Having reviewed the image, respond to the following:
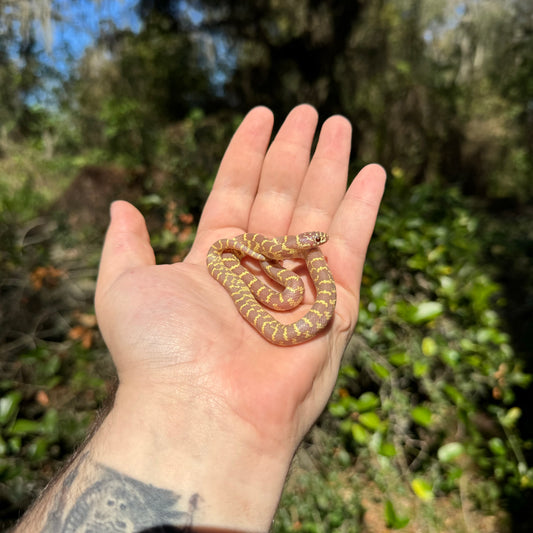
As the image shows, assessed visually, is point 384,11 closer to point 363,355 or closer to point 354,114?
point 354,114

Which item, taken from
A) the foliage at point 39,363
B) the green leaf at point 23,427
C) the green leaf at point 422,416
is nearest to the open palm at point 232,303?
the green leaf at point 422,416

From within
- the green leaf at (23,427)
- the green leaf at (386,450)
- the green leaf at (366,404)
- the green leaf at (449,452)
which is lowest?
the green leaf at (449,452)

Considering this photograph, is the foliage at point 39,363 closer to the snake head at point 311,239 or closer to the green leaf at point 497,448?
the snake head at point 311,239

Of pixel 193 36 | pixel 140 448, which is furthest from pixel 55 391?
pixel 193 36

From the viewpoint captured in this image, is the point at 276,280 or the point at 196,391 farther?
the point at 276,280

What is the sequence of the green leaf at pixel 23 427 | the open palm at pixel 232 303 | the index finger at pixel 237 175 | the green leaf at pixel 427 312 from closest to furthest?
1. the open palm at pixel 232 303
2. the green leaf at pixel 23 427
3. the green leaf at pixel 427 312
4. the index finger at pixel 237 175

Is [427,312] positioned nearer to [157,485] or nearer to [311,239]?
[311,239]

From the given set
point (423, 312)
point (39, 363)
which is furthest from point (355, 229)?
point (39, 363)

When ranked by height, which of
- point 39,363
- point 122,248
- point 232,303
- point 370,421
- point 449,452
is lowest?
point 449,452
